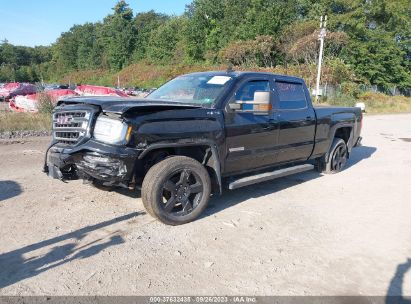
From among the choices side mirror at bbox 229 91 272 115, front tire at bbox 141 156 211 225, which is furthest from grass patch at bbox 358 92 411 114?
front tire at bbox 141 156 211 225

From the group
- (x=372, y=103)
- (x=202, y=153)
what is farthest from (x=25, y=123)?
(x=372, y=103)

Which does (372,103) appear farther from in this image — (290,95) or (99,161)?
(99,161)

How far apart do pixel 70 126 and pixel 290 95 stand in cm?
346

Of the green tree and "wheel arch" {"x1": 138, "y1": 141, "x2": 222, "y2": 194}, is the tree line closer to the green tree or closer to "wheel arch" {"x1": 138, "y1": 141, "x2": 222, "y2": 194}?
the green tree

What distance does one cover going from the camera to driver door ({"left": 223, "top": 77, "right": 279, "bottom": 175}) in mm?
4912

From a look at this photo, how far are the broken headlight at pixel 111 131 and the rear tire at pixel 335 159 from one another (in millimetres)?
4609

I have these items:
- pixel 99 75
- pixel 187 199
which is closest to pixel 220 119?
pixel 187 199

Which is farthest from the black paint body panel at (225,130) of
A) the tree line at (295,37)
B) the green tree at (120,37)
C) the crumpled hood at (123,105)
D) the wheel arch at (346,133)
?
the green tree at (120,37)

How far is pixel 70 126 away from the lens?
446 centimetres

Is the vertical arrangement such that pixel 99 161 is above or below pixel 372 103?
above

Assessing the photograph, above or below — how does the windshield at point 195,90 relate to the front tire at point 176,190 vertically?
above

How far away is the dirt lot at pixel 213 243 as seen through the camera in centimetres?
327

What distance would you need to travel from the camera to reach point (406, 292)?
325 cm

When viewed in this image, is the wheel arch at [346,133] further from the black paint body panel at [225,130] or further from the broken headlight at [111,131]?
the broken headlight at [111,131]
